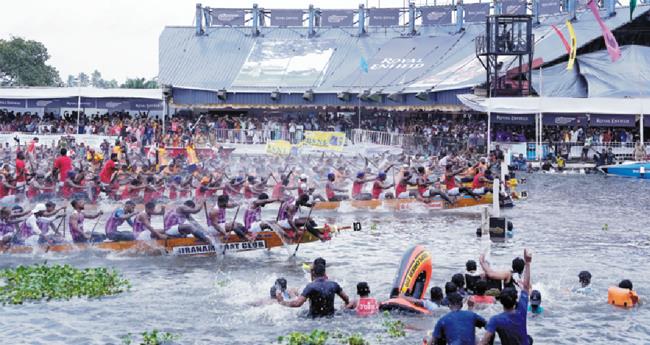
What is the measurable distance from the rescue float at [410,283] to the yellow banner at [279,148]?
29.5 metres

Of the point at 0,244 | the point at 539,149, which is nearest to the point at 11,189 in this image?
the point at 0,244

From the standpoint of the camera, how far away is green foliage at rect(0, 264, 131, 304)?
17438 millimetres

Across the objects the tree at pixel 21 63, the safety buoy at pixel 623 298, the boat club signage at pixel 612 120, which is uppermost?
the tree at pixel 21 63

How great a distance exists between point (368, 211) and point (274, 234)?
9.46 metres

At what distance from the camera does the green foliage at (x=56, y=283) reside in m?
17.4

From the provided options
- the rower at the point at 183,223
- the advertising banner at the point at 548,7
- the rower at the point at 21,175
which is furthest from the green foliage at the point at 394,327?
the advertising banner at the point at 548,7

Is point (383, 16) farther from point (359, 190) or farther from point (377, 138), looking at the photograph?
point (359, 190)

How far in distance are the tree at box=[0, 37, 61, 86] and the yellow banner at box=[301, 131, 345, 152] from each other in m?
57.5

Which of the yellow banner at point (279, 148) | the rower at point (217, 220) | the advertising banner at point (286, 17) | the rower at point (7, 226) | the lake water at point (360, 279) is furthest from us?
the advertising banner at point (286, 17)

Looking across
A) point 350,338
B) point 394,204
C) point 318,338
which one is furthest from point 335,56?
point 318,338

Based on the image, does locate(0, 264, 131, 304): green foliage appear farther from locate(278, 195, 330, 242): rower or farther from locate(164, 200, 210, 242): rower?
locate(278, 195, 330, 242): rower

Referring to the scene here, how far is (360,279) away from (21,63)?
83.7m

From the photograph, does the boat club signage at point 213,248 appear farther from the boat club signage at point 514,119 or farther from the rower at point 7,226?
the boat club signage at point 514,119

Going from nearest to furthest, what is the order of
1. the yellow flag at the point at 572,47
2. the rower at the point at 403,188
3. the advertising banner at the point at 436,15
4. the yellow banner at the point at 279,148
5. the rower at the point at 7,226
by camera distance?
the rower at the point at 7,226 < the rower at the point at 403,188 < the yellow banner at the point at 279,148 < the yellow flag at the point at 572,47 < the advertising banner at the point at 436,15
